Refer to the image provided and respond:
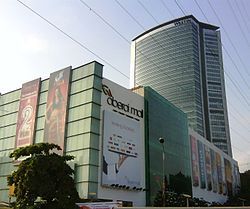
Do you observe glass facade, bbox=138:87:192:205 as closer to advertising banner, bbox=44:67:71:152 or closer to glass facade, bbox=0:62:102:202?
glass facade, bbox=0:62:102:202

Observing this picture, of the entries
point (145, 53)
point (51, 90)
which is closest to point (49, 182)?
point (51, 90)

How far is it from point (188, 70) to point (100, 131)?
142 feet

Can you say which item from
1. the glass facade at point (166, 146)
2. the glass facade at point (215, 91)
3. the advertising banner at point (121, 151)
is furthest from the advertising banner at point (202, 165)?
the advertising banner at point (121, 151)

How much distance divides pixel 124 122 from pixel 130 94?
729cm

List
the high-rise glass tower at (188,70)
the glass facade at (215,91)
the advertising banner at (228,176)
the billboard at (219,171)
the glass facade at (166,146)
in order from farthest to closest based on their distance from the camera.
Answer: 1. the glass facade at (215,91)
2. the advertising banner at (228,176)
3. the billboard at (219,171)
4. the high-rise glass tower at (188,70)
5. the glass facade at (166,146)

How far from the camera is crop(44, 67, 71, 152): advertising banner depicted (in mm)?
60731

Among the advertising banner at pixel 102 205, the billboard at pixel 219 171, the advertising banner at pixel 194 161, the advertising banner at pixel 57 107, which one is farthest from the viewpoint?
the billboard at pixel 219 171

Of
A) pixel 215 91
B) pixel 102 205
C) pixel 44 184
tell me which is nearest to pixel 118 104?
pixel 102 205

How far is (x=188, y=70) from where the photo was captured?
9325cm

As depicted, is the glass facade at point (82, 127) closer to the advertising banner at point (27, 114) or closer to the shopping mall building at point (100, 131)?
the shopping mall building at point (100, 131)

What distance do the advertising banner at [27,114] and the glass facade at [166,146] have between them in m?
21.7

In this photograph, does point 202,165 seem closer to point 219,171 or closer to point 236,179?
point 219,171

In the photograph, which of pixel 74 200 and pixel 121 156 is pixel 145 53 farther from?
pixel 74 200

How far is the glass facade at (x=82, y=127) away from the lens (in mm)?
54719
